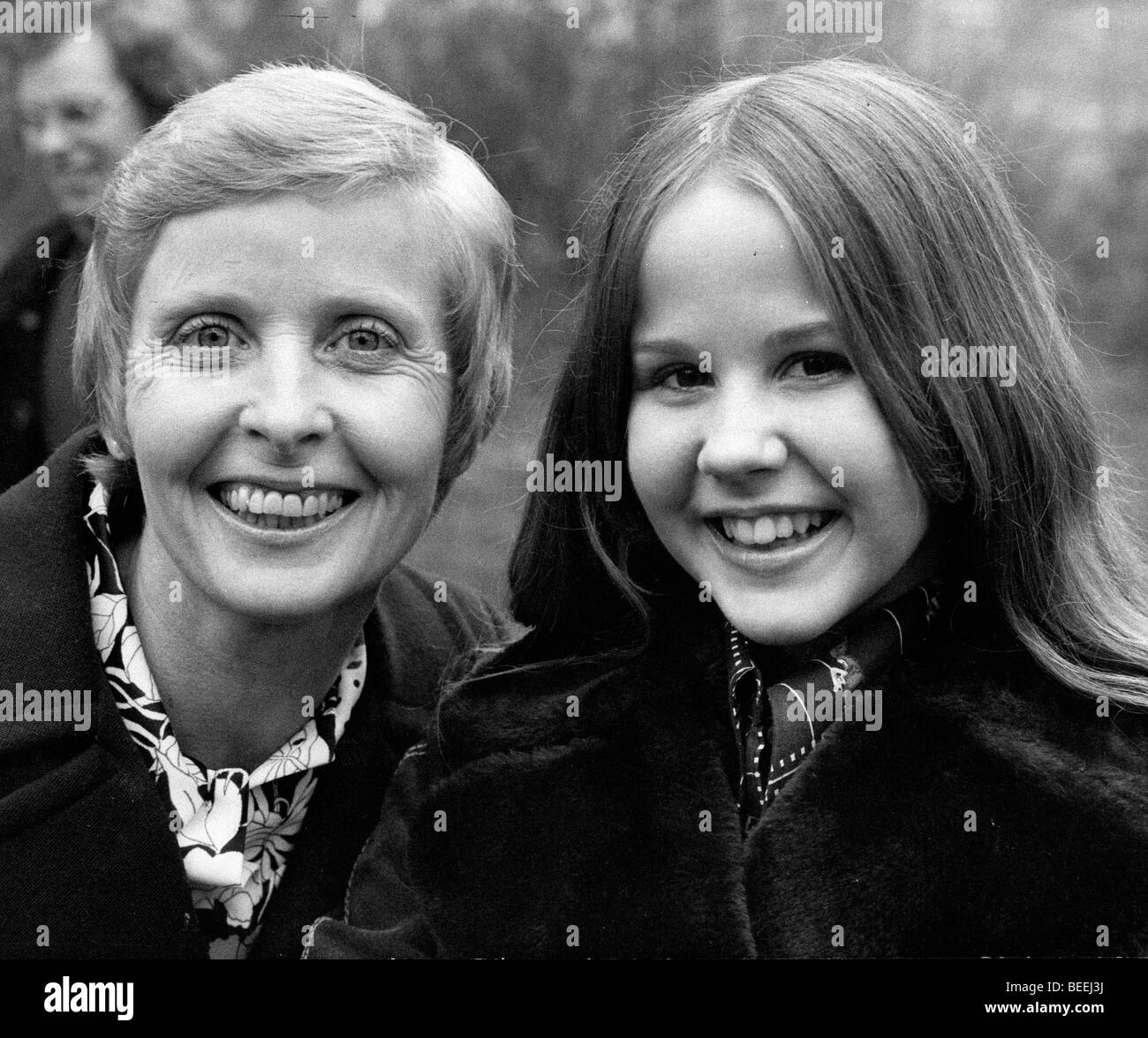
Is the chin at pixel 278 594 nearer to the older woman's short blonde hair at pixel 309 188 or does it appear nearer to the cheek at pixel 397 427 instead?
the cheek at pixel 397 427

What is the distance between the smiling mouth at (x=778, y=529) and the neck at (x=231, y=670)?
0.60 metres

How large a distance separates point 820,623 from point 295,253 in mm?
800

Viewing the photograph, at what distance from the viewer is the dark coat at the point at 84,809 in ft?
6.77

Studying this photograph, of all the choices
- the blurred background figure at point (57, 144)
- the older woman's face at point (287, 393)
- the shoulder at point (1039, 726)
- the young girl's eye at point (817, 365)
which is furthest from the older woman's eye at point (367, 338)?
the blurred background figure at point (57, 144)

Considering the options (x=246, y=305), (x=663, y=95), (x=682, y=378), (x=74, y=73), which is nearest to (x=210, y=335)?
(x=246, y=305)

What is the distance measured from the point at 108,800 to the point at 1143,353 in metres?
1.80

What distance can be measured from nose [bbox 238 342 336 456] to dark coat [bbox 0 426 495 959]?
0.43m

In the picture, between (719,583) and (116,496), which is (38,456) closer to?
(116,496)

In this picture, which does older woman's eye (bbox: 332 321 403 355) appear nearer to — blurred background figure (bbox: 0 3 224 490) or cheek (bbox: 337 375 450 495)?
cheek (bbox: 337 375 450 495)

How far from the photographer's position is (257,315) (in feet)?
6.40

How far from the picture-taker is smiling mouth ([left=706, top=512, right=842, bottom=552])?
1.91 m

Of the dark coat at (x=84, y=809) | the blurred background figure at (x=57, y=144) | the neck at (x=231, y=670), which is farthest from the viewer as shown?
the blurred background figure at (x=57, y=144)

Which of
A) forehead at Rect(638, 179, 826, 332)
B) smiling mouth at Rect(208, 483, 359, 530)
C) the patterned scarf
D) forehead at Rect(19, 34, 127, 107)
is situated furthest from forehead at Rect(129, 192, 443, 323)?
forehead at Rect(19, 34, 127, 107)

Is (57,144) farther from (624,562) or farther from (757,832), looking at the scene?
(757,832)
